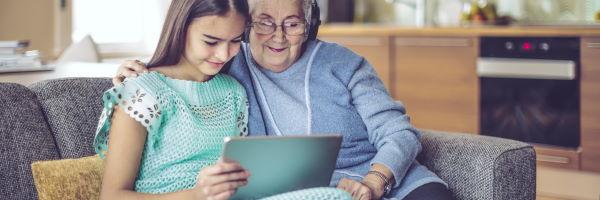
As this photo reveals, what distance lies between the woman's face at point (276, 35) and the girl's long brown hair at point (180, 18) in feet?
0.46

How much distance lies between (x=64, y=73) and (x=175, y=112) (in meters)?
1.06

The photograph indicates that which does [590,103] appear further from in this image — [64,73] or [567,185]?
[64,73]

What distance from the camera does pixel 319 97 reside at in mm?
1827

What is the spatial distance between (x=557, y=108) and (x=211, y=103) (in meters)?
2.84

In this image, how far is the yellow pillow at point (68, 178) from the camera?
152cm

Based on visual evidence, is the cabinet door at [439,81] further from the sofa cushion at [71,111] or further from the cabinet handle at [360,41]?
the sofa cushion at [71,111]

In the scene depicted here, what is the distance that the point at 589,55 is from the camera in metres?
3.85

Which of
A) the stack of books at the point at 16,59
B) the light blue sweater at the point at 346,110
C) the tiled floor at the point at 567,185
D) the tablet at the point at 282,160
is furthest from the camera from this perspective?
the tiled floor at the point at 567,185

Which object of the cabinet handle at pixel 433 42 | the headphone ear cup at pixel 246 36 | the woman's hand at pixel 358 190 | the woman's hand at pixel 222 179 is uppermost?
the headphone ear cup at pixel 246 36

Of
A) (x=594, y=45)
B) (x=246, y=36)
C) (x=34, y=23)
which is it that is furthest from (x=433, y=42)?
(x=246, y=36)

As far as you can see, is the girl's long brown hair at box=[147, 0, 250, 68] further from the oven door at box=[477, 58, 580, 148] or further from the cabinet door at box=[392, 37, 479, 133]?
the cabinet door at box=[392, 37, 479, 133]

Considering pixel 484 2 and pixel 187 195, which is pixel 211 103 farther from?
pixel 484 2

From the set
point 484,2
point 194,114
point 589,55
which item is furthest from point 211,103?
point 484,2

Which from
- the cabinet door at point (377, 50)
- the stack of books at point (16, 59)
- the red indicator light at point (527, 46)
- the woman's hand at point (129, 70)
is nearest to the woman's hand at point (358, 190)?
the woman's hand at point (129, 70)
